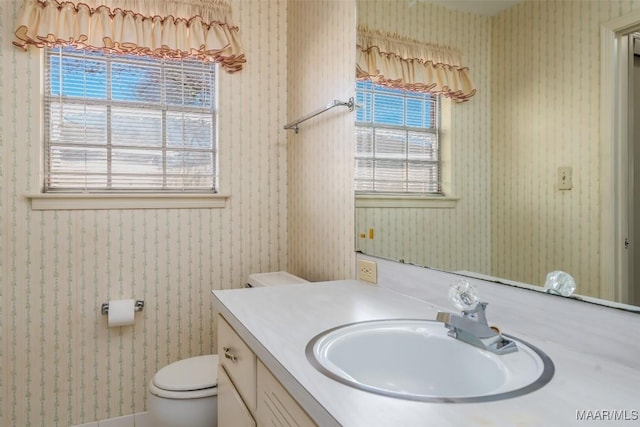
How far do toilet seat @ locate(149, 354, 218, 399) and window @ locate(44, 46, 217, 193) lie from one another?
35.4 inches

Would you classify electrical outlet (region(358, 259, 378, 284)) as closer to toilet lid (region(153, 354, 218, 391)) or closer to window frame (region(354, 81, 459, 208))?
window frame (region(354, 81, 459, 208))

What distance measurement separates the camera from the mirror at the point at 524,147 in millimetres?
868

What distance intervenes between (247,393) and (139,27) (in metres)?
1.80

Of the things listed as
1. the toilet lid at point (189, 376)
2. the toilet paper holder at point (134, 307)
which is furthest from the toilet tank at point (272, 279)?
the toilet paper holder at point (134, 307)

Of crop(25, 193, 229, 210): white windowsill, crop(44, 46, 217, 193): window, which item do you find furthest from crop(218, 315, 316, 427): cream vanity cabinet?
crop(44, 46, 217, 193): window

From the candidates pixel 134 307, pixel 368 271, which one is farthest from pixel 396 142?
pixel 134 307

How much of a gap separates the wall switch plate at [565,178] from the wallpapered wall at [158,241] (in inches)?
36.7

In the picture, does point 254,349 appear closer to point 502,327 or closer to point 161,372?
point 502,327

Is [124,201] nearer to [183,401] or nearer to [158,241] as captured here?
[158,241]

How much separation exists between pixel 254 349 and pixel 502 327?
2.00 feet

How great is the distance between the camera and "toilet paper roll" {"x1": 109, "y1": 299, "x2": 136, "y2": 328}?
2016mm

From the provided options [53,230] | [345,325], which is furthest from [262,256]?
[345,325]

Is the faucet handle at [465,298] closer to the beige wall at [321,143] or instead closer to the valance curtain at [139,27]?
the beige wall at [321,143]

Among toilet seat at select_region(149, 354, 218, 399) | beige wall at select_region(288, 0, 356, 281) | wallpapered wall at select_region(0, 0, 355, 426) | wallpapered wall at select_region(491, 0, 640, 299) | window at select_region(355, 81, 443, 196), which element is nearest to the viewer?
wallpapered wall at select_region(491, 0, 640, 299)
